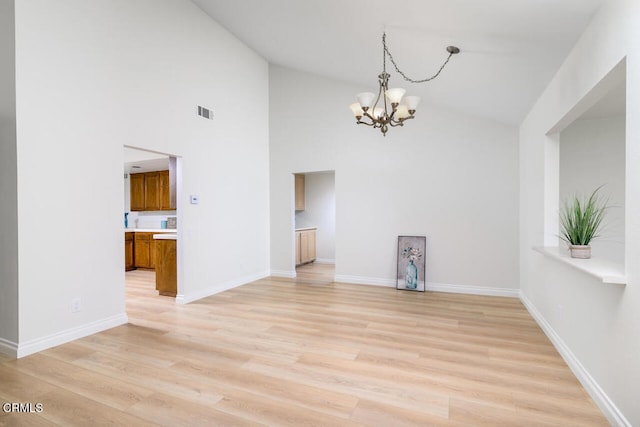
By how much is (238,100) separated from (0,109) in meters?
3.17

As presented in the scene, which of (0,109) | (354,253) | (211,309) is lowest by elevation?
(211,309)

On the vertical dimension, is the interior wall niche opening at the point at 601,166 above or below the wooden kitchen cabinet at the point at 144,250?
above

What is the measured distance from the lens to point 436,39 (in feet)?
10.2

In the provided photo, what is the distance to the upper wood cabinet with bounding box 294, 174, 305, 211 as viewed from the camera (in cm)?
779

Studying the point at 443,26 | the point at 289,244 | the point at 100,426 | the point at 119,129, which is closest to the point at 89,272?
the point at 119,129

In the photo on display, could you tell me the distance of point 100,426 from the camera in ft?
6.36

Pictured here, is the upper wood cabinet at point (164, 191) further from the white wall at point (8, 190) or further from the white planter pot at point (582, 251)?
the white planter pot at point (582, 251)

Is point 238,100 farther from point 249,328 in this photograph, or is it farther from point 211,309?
point 249,328

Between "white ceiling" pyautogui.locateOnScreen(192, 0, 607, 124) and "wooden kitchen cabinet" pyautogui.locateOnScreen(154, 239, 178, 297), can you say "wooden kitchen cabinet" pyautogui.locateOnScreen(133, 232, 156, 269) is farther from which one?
"white ceiling" pyautogui.locateOnScreen(192, 0, 607, 124)

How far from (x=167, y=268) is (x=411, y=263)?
377cm

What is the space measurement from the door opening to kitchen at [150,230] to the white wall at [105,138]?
1.54 ft

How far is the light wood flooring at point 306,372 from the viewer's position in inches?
80.7

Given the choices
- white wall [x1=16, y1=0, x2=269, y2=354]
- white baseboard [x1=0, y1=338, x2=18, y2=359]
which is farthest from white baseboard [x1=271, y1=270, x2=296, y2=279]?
white baseboard [x1=0, y1=338, x2=18, y2=359]

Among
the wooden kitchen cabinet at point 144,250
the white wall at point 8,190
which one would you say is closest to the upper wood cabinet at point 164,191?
the wooden kitchen cabinet at point 144,250
